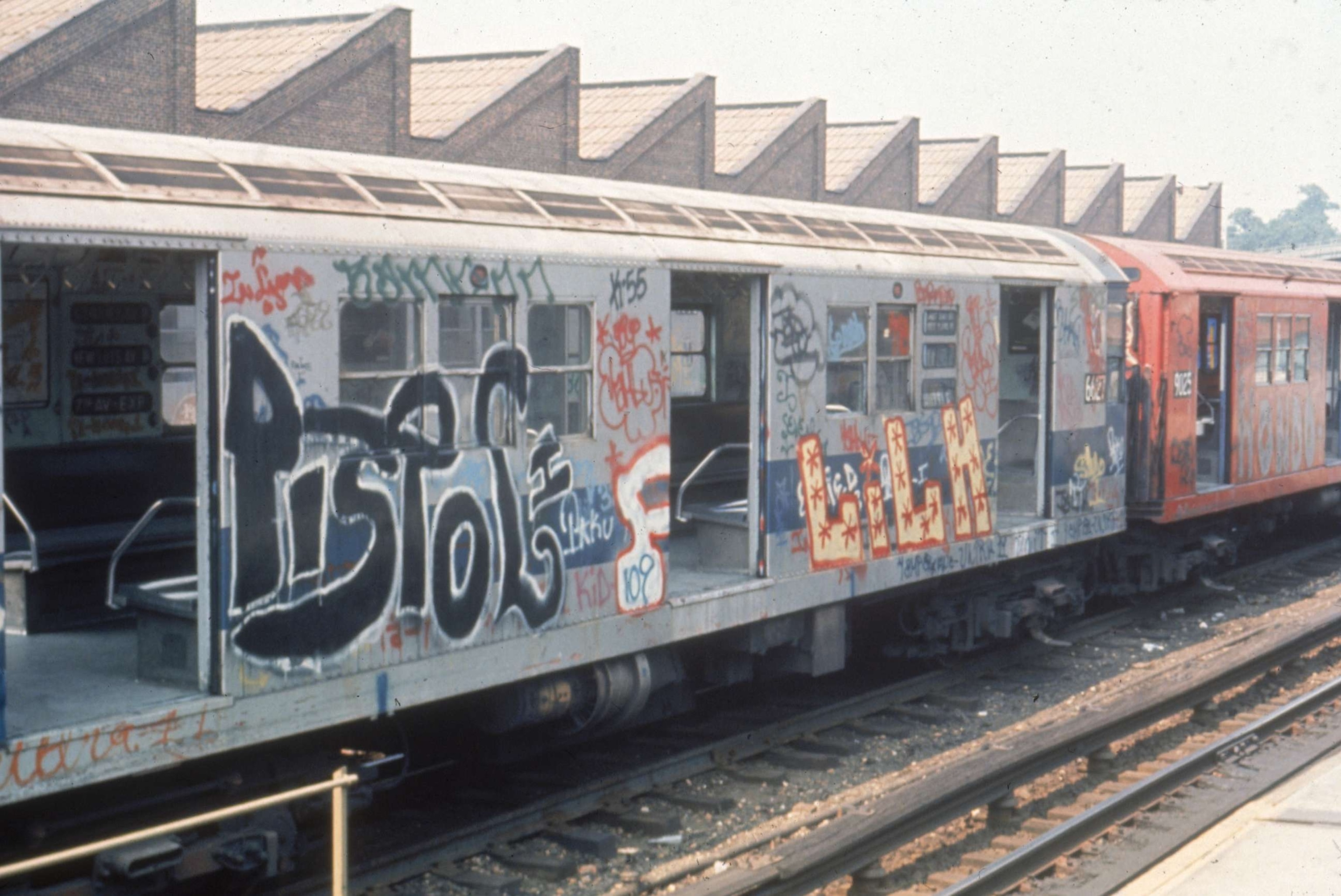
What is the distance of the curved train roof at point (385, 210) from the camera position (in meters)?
5.88

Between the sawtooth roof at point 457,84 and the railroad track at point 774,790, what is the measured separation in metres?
23.3

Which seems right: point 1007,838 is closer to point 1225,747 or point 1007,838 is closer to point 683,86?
point 1225,747

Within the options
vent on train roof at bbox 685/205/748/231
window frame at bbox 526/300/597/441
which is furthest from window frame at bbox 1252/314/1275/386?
window frame at bbox 526/300/597/441

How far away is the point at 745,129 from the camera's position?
41.6m

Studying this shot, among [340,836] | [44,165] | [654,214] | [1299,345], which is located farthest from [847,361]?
[1299,345]

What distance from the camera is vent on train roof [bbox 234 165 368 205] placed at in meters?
6.71

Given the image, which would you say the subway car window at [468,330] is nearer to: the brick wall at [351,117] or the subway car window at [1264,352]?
the subway car window at [1264,352]

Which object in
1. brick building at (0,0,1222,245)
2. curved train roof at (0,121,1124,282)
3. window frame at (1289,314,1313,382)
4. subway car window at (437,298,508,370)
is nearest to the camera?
curved train roof at (0,121,1124,282)

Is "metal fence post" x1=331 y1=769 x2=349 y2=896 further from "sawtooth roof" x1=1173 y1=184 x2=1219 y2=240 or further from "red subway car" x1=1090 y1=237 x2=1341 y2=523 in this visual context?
"sawtooth roof" x1=1173 y1=184 x2=1219 y2=240

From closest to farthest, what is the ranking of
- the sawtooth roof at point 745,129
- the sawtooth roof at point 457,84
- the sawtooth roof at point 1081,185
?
the sawtooth roof at point 457,84 → the sawtooth roof at point 745,129 → the sawtooth roof at point 1081,185

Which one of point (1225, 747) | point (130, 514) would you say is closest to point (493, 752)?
point (130, 514)

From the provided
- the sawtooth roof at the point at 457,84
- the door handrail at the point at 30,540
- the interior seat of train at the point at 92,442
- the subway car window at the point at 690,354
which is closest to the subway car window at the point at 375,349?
the interior seat of train at the point at 92,442

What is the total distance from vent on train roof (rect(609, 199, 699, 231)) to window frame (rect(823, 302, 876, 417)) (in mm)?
1371

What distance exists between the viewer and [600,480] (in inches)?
327
